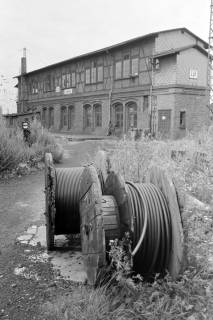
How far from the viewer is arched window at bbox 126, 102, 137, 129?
2723 centimetres

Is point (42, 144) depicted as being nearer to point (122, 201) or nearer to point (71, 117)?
point (122, 201)

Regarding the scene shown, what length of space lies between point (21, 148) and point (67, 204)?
22.1 feet

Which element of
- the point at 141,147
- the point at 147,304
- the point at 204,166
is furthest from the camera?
the point at 141,147

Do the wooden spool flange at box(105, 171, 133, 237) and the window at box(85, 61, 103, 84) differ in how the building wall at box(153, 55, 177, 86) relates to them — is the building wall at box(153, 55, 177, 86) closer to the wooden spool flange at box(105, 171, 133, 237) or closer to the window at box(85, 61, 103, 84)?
the window at box(85, 61, 103, 84)

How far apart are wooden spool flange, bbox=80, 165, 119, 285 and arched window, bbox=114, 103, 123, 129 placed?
24618mm

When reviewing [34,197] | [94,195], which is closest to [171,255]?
[94,195]

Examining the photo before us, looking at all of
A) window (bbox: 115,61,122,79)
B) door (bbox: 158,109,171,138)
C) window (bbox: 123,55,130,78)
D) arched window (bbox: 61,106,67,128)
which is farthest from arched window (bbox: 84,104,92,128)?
door (bbox: 158,109,171,138)

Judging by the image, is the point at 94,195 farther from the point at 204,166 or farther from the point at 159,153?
the point at 159,153

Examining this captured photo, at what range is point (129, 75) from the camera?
27250 mm

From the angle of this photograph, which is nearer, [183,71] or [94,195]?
[94,195]

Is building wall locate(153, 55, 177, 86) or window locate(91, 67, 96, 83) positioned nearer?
building wall locate(153, 55, 177, 86)

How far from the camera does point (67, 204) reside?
4684 millimetres

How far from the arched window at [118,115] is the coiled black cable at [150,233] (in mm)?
24794

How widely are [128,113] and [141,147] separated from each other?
1964cm
